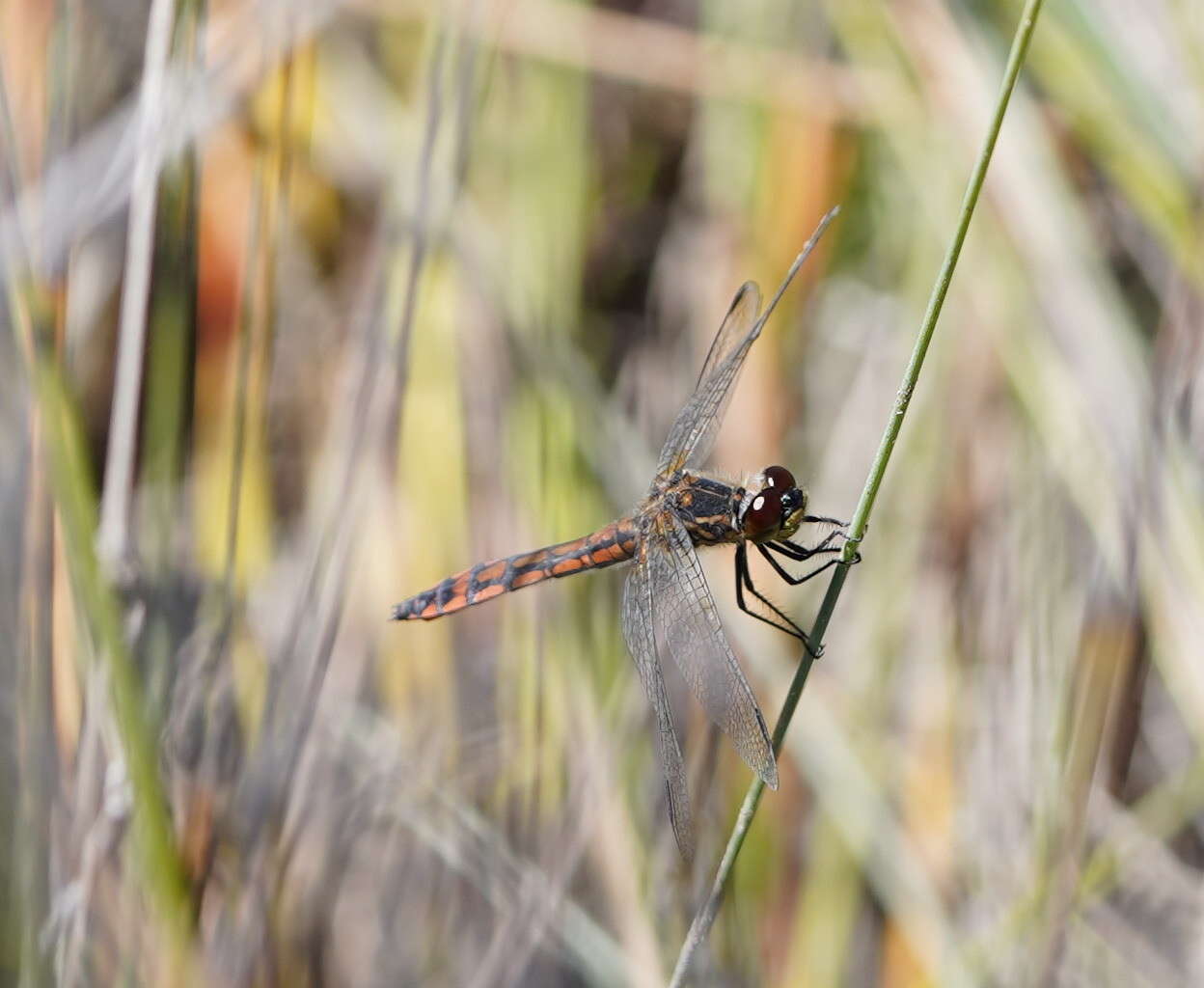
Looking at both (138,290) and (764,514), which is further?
(764,514)

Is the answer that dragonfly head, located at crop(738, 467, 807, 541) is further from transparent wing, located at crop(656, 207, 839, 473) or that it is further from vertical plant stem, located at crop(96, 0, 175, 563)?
vertical plant stem, located at crop(96, 0, 175, 563)

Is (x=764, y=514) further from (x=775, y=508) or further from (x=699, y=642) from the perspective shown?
(x=699, y=642)

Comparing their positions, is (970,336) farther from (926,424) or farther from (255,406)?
(255,406)

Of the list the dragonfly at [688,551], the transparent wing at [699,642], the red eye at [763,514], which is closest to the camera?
the transparent wing at [699,642]

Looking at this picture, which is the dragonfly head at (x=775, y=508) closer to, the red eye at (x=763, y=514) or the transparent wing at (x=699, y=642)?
the red eye at (x=763, y=514)

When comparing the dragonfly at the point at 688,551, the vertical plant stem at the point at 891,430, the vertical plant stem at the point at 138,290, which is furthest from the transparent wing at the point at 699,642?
the vertical plant stem at the point at 138,290

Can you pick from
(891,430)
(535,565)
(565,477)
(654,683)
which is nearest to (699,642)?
(654,683)
